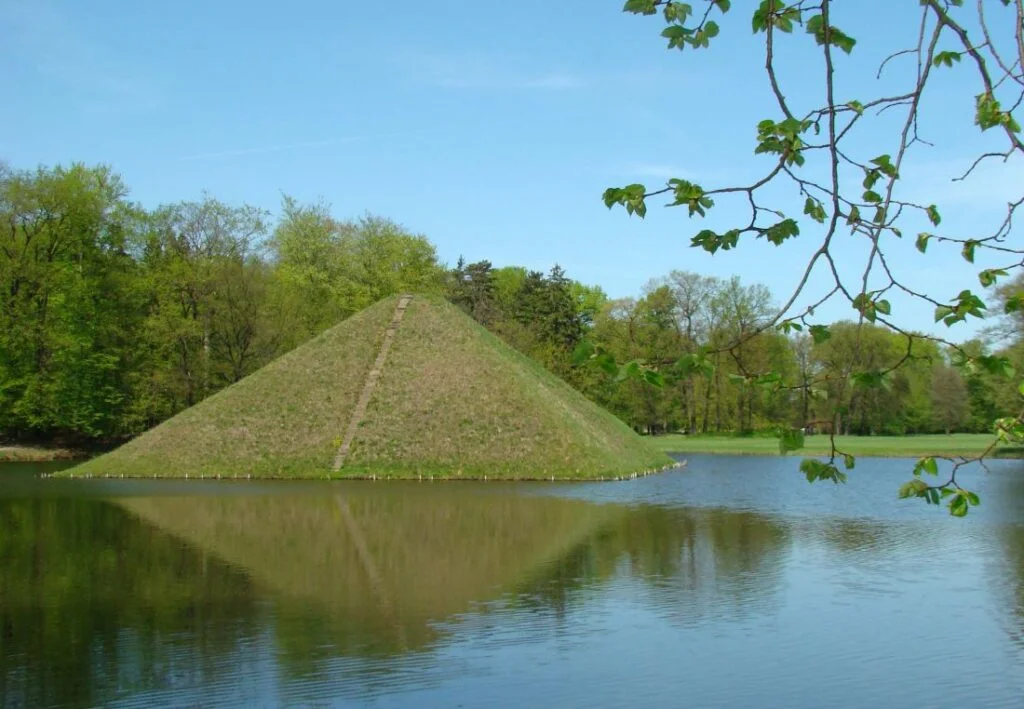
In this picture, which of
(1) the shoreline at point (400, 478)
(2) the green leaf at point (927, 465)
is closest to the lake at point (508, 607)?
(2) the green leaf at point (927, 465)

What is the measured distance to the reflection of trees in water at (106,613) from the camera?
955 cm

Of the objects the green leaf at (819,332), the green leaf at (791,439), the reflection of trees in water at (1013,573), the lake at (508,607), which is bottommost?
the reflection of trees in water at (1013,573)

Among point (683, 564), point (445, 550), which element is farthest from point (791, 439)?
point (445, 550)

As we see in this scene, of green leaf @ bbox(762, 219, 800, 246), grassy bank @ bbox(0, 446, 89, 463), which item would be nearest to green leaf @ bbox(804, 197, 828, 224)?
green leaf @ bbox(762, 219, 800, 246)

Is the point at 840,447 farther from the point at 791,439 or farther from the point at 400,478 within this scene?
the point at 791,439

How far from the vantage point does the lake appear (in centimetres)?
927

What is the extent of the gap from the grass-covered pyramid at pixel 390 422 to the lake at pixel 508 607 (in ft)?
31.7

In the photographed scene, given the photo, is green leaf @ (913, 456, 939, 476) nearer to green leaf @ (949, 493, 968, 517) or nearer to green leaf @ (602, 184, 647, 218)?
green leaf @ (949, 493, 968, 517)

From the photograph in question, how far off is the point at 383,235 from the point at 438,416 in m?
32.8

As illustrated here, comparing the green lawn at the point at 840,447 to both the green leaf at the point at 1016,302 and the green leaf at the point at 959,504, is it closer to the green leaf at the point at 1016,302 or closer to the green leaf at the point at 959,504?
the green leaf at the point at 1016,302

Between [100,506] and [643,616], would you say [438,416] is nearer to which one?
[100,506]

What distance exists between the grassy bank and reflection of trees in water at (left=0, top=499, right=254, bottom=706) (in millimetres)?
28881

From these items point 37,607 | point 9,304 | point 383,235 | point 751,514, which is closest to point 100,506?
point 37,607

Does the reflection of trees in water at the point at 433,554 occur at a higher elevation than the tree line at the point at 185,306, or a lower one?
lower
